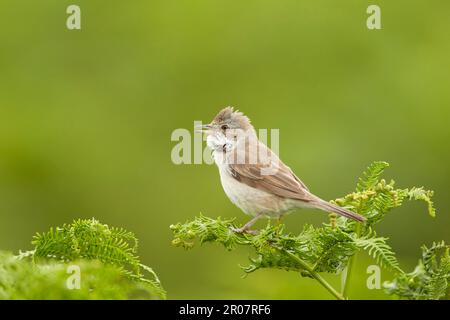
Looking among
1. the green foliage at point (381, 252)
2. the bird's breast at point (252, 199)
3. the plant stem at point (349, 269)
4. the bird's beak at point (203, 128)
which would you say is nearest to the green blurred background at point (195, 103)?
the bird's beak at point (203, 128)

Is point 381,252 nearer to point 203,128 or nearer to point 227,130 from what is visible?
point 227,130

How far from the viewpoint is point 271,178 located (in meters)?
5.84

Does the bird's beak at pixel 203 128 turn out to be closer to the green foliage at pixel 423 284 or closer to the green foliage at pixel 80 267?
the green foliage at pixel 80 267

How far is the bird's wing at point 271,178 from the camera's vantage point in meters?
5.67

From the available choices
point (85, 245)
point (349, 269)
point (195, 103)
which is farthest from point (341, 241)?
point (195, 103)

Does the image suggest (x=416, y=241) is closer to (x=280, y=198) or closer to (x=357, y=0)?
(x=280, y=198)

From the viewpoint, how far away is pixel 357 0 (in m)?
12.6

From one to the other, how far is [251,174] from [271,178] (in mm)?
187

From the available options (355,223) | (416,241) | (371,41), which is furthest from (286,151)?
(355,223)

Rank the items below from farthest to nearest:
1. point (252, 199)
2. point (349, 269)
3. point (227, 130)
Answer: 1. point (227, 130)
2. point (252, 199)
3. point (349, 269)

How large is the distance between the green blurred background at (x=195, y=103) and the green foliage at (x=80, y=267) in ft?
16.4

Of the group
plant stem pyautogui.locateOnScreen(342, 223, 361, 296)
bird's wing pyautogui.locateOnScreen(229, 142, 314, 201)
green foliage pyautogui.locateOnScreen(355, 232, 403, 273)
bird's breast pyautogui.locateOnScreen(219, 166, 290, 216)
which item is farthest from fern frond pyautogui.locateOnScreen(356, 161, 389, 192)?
bird's breast pyautogui.locateOnScreen(219, 166, 290, 216)

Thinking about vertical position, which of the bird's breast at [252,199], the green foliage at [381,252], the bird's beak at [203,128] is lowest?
the bird's breast at [252,199]
